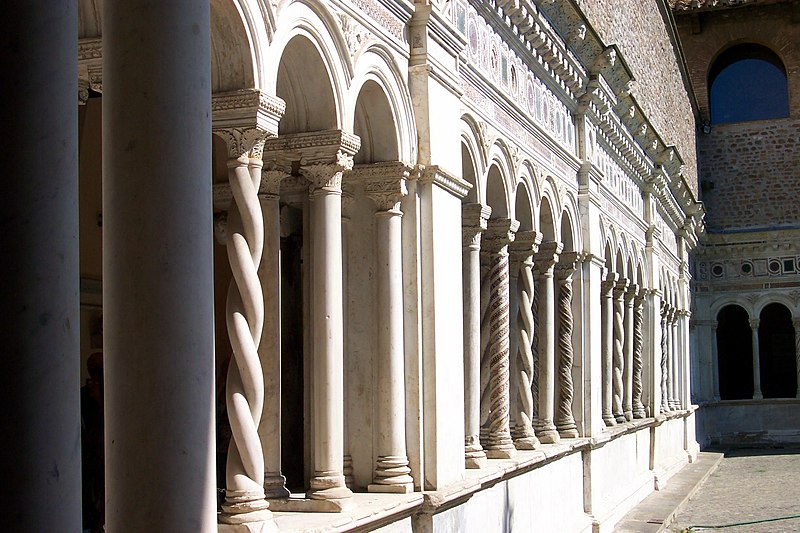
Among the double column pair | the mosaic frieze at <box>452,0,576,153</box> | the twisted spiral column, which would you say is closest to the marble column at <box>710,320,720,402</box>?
the double column pair

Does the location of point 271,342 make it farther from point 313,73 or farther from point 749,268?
point 749,268

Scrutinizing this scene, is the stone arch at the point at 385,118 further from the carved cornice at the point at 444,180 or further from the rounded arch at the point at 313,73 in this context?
the rounded arch at the point at 313,73

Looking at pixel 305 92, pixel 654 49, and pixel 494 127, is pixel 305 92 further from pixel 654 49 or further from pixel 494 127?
pixel 654 49

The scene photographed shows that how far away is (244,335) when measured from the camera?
18.7 ft

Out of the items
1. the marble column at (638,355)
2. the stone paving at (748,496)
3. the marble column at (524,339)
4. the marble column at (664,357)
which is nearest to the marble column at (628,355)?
the marble column at (638,355)

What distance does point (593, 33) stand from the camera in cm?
1405

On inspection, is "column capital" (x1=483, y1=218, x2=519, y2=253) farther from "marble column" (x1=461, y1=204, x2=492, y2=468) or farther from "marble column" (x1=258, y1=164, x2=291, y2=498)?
"marble column" (x1=258, y1=164, x2=291, y2=498)

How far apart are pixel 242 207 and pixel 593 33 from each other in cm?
912

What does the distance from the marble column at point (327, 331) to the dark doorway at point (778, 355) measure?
1072 inches

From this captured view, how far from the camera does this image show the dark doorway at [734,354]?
107ft

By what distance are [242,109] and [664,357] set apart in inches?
756

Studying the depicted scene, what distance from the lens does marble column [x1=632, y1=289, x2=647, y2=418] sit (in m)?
20.5

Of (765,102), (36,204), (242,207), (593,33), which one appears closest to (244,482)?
(242,207)

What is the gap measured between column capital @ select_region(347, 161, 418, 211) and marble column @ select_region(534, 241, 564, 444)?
5.78 metres
